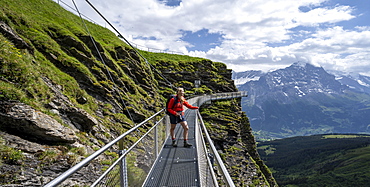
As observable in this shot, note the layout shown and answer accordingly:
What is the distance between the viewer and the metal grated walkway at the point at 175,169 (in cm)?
606

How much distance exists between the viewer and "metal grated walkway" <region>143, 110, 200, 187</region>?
6062 mm

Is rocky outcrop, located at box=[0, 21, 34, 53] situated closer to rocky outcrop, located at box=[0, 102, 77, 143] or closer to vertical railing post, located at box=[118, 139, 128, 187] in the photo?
rocky outcrop, located at box=[0, 102, 77, 143]

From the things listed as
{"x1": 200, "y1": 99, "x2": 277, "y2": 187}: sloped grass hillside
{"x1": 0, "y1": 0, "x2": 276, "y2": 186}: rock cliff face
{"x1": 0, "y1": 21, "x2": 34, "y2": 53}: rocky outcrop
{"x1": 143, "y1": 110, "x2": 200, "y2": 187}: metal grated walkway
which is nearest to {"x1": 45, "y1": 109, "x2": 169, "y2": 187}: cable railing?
{"x1": 143, "y1": 110, "x2": 200, "y2": 187}: metal grated walkway

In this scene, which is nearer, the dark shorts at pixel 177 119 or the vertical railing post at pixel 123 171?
the vertical railing post at pixel 123 171

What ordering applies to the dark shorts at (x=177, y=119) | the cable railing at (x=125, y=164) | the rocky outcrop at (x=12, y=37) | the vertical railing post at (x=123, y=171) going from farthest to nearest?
the rocky outcrop at (x=12, y=37)
the dark shorts at (x=177, y=119)
the vertical railing post at (x=123, y=171)
the cable railing at (x=125, y=164)

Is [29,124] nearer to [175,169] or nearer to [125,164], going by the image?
[125,164]

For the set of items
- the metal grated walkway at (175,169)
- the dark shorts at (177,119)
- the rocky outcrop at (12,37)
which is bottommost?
the metal grated walkway at (175,169)

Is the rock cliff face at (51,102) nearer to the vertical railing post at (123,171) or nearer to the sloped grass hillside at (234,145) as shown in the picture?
the vertical railing post at (123,171)

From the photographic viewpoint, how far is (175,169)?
23.1 feet

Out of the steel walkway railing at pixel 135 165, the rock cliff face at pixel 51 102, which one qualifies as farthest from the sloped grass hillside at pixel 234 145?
the steel walkway railing at pixel 135 165

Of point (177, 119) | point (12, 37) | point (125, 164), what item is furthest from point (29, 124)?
point (12, 37)

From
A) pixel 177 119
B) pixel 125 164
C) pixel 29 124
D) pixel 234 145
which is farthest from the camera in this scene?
pixel 234 145

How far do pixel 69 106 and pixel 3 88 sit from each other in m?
2.97

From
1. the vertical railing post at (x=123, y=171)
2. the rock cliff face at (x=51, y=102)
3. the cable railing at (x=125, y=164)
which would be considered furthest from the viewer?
the rock cliff face at (x=51, y=102)
